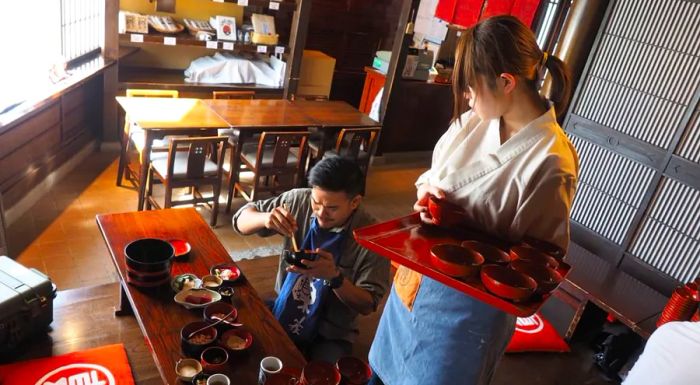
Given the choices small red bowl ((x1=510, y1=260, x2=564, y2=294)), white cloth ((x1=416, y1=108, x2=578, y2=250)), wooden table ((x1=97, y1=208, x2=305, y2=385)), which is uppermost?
white cloth ((x1=416, y1=108, x2=578, y2=250))

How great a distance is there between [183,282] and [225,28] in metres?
4.57

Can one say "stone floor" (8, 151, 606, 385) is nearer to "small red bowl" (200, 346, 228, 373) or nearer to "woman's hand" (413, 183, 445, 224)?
"small red bowl" (200, 346, 228, 373)

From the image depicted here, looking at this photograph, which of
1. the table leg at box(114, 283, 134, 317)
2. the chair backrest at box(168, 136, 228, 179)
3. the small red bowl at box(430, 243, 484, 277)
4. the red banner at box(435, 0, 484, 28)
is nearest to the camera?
the small red bowl at box(430, 243, 484, 277)

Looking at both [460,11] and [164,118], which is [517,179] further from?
[460,11]

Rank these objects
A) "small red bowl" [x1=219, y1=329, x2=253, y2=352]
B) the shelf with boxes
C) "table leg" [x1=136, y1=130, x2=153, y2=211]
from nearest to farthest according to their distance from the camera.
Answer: "small red bowl" [x1=219, y1=329, x2=253, y2=352], "table leg" [x1=136, y1=130, x2=153, y2=211], the shelf with boxes

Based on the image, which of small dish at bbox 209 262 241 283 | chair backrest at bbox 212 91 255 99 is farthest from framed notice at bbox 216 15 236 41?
small dish at bbox 209 262 241 283

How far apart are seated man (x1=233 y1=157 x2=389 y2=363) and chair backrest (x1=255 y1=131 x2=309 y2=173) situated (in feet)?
7.64

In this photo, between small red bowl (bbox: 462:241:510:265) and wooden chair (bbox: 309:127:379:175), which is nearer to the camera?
small red bowl (bbox: 462:241:510:265)

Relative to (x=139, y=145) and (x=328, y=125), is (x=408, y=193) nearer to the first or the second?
(x=328, y=125)

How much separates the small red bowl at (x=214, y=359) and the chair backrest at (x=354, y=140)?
3.76m

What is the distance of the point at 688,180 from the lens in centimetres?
425

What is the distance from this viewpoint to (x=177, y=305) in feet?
6.67

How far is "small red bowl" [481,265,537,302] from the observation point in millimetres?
1391

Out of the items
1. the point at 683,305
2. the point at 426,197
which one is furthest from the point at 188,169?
the point at 683,305
